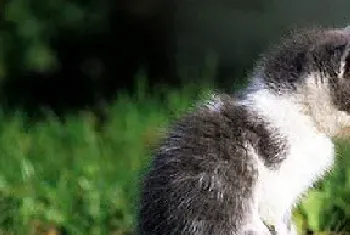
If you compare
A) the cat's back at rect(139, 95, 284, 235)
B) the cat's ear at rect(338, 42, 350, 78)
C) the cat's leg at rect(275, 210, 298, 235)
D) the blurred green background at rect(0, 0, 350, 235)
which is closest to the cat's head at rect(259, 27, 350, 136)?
the cat's ear at rect(338, 42, 350, 78)

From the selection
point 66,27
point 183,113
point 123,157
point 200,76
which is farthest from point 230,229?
point 66,27

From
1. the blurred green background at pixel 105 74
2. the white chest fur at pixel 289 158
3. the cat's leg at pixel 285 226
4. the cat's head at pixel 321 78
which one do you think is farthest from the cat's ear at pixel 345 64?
the blurred green background at pixel 105 74

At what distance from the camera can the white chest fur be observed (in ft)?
10.5

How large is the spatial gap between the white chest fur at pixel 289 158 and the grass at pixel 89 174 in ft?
0.87

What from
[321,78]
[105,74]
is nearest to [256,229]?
[321,78]

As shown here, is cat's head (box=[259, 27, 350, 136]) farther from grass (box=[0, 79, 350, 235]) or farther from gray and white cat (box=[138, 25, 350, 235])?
grass (box=[0, 79, 350, 235])

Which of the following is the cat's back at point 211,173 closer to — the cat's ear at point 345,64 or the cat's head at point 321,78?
the cat's head at point 321,78

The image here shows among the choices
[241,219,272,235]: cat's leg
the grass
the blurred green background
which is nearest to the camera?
[241,219,272,235]: cat's leg

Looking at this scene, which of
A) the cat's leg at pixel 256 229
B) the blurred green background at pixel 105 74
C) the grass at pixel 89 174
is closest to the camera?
the cat's leg at pixel 256 229

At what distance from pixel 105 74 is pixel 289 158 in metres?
6.33

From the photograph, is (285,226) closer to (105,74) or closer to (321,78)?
(321,78)

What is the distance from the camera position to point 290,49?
3.38m

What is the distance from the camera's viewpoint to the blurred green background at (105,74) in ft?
16.0

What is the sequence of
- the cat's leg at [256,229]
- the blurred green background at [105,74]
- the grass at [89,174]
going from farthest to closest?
the blurred green background at [105,74] → the grass at [89,174] → the cat's leg at [256,229]
